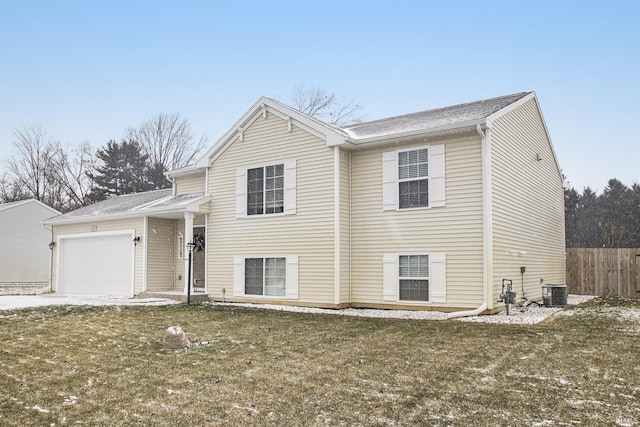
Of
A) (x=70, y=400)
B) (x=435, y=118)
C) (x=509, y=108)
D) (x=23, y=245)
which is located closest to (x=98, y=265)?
(x=435, y=118)

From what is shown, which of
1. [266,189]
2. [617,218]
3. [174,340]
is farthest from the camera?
[617,218]

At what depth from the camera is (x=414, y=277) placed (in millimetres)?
11344

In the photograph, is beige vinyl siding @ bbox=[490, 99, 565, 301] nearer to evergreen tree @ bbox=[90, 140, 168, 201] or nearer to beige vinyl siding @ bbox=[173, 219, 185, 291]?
beige vinyl siding @ bbox=[173, 219, 185, 291]

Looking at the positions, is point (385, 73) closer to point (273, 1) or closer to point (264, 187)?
point (273, 1)

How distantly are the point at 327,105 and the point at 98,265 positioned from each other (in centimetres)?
1679

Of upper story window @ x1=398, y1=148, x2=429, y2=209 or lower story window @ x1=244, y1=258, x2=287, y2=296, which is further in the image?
lower story window @ x1=244, y1=258, x2=287, y2=296

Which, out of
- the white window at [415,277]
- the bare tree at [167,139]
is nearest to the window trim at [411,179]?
the white window at [415,277]

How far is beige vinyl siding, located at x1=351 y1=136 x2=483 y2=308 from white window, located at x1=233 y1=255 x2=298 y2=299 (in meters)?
1.59

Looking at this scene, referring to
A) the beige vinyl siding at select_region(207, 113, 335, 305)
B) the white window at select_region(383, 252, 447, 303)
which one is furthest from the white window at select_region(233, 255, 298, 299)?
the white window at select_region(383, 252, 447, 303)

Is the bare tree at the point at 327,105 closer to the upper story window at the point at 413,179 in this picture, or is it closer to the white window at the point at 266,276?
the white window at the point at 266,276

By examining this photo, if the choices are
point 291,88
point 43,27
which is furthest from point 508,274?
point 291,88

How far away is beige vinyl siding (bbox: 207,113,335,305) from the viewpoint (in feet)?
39.7

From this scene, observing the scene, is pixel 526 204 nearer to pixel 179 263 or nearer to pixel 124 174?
pixel 179 263

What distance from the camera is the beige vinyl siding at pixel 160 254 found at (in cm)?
1517
